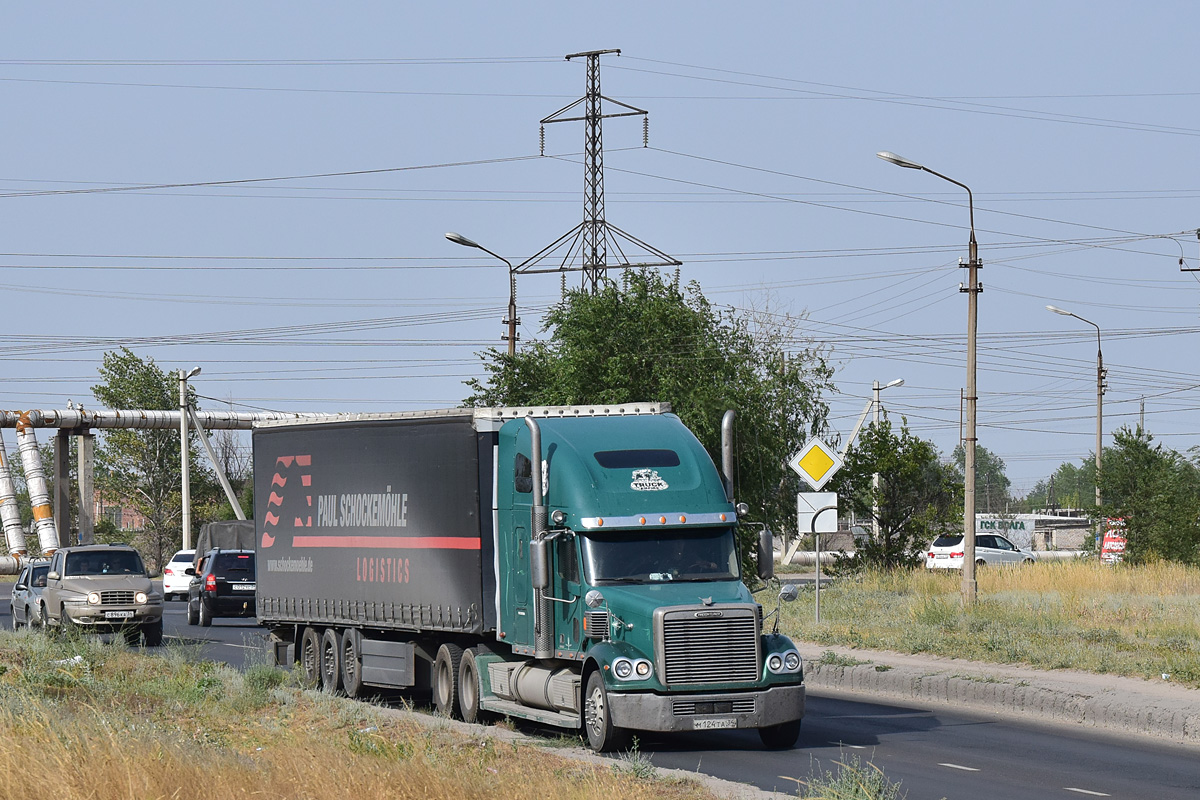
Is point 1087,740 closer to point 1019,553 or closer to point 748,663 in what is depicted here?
point 748,663

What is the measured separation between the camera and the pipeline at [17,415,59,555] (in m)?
60.9

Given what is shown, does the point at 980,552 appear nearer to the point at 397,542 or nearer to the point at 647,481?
the point at 397,542

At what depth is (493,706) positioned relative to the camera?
622 inches

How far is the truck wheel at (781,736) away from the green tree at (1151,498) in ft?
89.6

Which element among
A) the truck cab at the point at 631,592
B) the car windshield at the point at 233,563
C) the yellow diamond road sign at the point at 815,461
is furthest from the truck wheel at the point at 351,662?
the car windshield at the point at 233,563

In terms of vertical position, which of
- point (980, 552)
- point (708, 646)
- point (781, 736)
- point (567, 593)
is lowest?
point (980, 552)

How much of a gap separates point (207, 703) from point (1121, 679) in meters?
11.0

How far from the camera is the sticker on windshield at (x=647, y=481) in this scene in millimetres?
14984

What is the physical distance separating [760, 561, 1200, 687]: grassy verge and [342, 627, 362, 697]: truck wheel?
8.48 meters

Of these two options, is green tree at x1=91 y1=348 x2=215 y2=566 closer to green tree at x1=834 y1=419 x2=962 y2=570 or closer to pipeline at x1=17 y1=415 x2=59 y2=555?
pipeline at x1=17 y1=415 x2=59 y2=555

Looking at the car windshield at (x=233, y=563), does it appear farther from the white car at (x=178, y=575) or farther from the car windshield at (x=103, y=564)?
the white car at (x=178, y=575)

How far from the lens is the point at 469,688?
1642cm

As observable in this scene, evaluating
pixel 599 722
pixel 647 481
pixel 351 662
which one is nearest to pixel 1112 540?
pixel 351 662

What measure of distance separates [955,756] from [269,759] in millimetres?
6757
